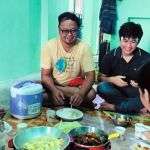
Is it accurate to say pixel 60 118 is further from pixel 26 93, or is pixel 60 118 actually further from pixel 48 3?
pixel 48 3

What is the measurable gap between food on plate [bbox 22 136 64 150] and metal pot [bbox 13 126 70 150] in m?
0.02

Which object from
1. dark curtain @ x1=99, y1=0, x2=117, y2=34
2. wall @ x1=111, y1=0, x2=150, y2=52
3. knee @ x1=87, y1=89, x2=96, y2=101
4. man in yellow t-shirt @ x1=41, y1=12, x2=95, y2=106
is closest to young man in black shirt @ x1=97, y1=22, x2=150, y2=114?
knee @ x1=87, y1=89, x2=96, y2=101

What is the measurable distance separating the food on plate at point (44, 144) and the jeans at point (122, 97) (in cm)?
111

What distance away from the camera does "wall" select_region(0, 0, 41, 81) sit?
9.75 feet

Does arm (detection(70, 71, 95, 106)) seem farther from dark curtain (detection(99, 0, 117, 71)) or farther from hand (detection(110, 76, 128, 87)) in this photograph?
dark curtain (detection(99, 0, 117, 71))

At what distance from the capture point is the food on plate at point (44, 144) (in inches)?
57.7

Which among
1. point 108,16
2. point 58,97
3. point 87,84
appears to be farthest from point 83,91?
point 108,16

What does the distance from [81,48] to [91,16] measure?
1.41m

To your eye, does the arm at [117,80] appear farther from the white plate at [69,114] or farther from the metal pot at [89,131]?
the metal pot at [89,131]

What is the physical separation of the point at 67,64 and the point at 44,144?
117 cm

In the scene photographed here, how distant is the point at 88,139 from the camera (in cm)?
157

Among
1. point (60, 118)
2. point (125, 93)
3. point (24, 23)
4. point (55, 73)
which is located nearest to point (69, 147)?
point (60, 118)

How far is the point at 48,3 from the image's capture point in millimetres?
3406

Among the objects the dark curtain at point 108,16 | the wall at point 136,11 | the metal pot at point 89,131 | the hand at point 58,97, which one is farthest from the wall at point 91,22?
the metal pot at point 89,131
